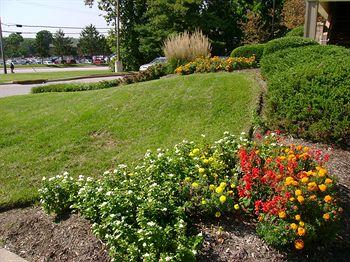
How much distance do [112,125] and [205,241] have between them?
3.86 m

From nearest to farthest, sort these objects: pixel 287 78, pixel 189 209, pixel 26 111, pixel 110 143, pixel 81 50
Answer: pixel 189 209 → pixel 287 78 → pixel 110 143 → pixel 26 111 → pixel 81 50

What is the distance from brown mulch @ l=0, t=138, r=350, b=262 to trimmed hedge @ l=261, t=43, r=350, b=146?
575 millimetres

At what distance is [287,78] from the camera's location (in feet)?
18.0

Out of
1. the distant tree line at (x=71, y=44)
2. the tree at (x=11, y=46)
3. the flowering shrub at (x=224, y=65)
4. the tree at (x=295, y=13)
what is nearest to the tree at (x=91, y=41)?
the distant tree line at (x=71, y=44)

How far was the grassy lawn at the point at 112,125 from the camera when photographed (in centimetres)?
544

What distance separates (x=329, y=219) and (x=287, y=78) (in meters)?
2.97

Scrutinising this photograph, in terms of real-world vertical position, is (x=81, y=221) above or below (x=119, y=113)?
below

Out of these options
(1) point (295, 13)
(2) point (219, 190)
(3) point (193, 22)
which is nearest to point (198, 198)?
(2) point (219, 190)

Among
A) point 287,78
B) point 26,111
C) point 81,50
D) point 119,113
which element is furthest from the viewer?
point 81,50

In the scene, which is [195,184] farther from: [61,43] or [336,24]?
[61,43]

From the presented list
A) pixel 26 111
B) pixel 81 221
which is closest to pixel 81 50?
pixel 26 111

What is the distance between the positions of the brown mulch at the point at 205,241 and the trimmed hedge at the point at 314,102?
58 cm

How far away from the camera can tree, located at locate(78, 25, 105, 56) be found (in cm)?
6366

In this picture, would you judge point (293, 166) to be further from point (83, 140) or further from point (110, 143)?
point (83, 140)
